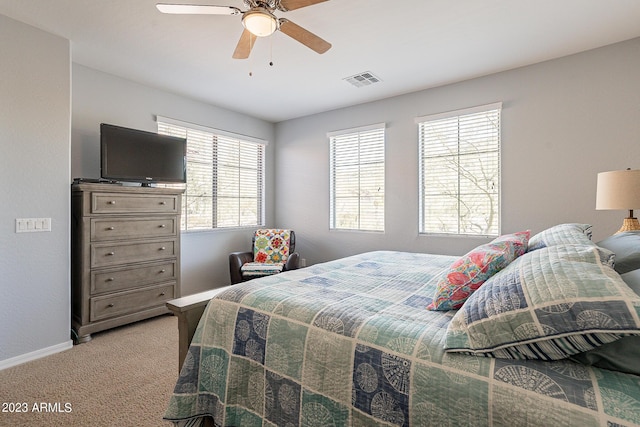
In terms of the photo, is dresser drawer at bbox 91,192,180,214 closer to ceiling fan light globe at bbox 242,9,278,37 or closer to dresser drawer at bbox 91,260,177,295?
dresser drawer at bbox 91,260,177,295

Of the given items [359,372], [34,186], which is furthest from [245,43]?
[359,372]

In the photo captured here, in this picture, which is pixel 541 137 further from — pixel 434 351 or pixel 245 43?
pixel 434 351

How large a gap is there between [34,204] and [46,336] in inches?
44.8

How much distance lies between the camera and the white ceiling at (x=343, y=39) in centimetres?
235

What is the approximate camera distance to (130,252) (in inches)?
125

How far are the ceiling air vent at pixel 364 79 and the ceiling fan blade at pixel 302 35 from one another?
1.33 m

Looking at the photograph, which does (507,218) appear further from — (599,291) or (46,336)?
(46,336)

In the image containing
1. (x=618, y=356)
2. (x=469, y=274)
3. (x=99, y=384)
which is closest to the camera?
(x=618, y=356)

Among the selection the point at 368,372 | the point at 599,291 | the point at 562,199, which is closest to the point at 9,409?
the point at 368,372

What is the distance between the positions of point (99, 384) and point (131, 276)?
1232 millimetres

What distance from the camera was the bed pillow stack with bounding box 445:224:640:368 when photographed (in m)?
0.81

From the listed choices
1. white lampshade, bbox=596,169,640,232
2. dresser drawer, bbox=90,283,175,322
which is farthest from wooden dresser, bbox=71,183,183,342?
white lampshade, bbox=596,169,640,232

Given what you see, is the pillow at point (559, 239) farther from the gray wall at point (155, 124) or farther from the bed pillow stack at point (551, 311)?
the gray wall at point (155, 124)

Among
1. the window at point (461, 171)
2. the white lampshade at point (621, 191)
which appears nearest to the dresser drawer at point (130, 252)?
the window at point (461, 171)
